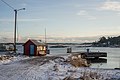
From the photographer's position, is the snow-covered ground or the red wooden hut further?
the red wooden hut

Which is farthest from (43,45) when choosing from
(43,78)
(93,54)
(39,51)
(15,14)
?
(43,78)

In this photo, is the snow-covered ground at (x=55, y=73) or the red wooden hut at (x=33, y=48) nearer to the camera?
the snow-covered ground at (x=55, y=73)

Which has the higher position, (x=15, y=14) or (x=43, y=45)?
(x=15, y=14)

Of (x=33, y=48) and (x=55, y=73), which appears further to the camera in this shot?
(x=33, y=48)

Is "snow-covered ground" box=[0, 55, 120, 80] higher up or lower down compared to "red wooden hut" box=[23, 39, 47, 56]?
lower down

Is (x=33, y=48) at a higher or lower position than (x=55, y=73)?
higher

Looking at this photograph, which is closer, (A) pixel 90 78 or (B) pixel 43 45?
(A) pixel 90 78

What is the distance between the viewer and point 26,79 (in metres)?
19.6

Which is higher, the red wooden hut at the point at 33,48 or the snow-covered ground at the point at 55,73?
the red wooden hut at the point at 33,48

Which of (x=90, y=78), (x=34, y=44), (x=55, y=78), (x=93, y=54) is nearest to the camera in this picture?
(x=90, y=78)

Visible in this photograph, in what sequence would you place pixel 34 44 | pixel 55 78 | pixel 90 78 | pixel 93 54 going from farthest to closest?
pixel 93 54, pixel 34 44, pixel 55 78, pixel 90 78

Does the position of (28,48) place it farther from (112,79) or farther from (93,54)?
(112,79)

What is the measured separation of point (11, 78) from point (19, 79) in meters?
0.78

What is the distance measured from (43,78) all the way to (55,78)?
0.87 metres
